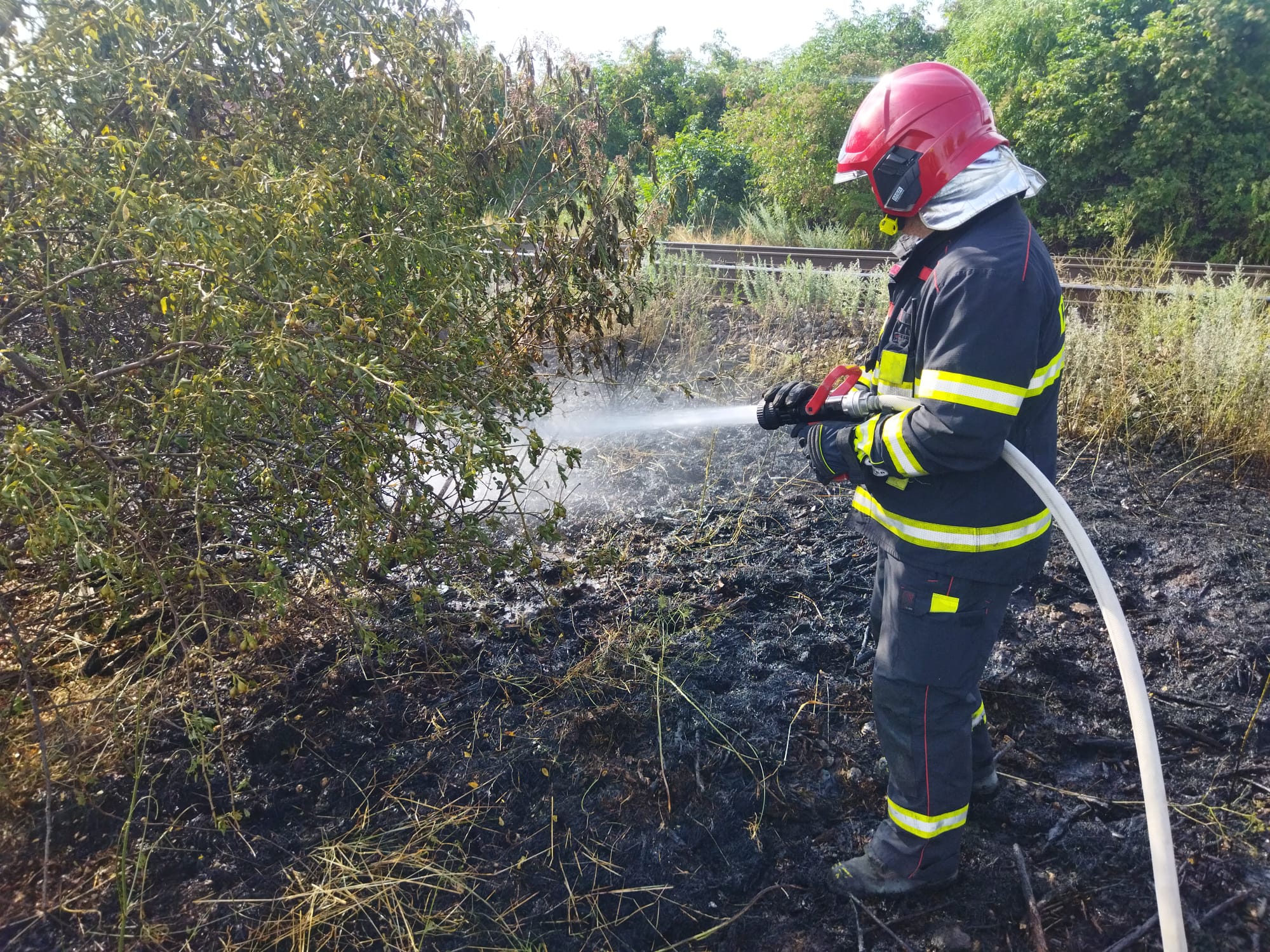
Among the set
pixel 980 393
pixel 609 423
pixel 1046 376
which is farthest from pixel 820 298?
pixel 980 393

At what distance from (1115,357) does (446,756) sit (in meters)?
4.86

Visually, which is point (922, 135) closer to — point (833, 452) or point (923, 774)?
point (833, 452)

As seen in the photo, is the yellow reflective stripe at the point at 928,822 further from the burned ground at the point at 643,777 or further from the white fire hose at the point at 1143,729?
the white fire hose at the point at 1143,729

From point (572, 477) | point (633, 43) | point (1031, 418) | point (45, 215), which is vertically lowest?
point (572, 477)

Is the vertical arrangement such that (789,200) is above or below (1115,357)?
above

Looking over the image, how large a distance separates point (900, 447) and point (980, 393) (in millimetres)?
246

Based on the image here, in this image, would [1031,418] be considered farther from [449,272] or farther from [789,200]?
[789,200]

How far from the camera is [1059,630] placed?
328cm

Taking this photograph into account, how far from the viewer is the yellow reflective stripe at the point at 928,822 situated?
7.03ft

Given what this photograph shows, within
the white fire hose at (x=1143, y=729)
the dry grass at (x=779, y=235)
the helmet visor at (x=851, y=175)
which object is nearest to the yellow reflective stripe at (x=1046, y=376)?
the white fire hose at (x=1143, y=729)

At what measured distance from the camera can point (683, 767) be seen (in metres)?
2.63

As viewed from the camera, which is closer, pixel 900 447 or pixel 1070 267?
pixel 900 447

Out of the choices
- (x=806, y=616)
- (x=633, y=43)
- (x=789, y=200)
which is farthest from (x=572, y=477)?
(x=633, y=43)

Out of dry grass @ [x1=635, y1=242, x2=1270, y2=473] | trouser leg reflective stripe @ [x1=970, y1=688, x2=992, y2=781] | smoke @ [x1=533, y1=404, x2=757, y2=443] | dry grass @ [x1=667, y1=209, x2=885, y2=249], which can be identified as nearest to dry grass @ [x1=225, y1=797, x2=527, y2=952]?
trouser leg reflective stripe @ [x1=970, y1=688, x2=992, y2=781]
